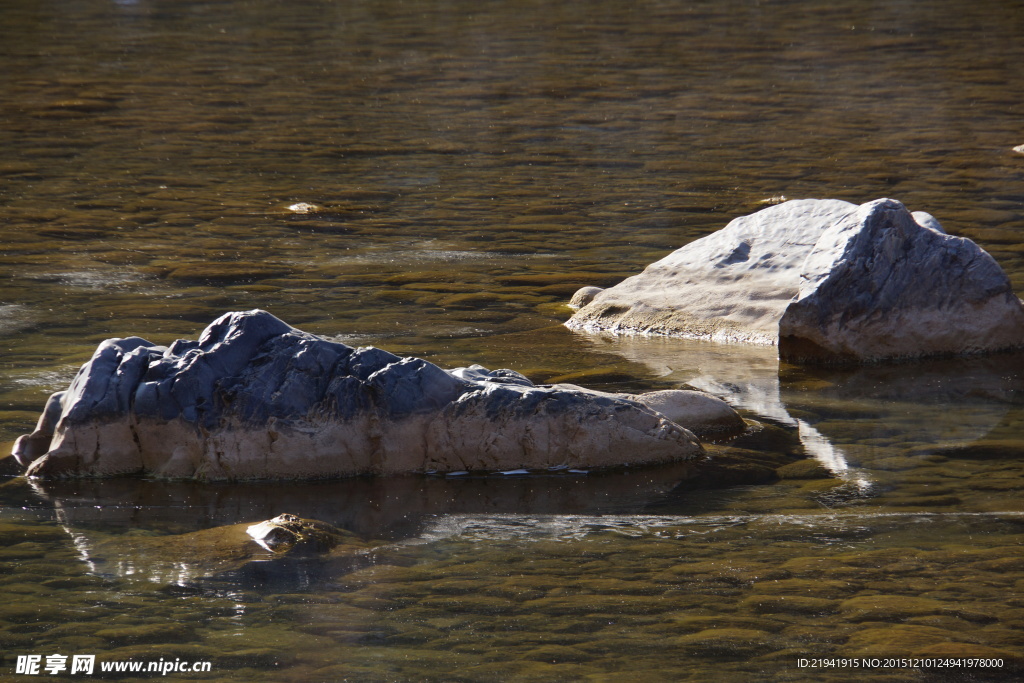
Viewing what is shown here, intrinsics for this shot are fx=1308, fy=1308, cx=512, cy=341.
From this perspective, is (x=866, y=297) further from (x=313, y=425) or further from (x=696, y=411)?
(x=313, y=425)

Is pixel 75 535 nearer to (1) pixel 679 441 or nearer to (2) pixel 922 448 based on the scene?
(1) pixel 679 441

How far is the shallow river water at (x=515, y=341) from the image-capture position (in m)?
2.99

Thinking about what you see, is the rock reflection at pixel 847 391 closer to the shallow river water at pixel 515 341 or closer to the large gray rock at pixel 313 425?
the shallow river water at pixel 515 341

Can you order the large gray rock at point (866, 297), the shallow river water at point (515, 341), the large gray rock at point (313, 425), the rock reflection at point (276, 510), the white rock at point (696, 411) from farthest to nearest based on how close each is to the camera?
the large gray rock at point (866, 297), the white rock at point (696, 411), the large gray rock at point (313, 425), the rock reflection at point (276, 510), the shallow river water at point (515, 341)

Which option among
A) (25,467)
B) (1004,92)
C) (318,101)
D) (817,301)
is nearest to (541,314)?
(817,301)

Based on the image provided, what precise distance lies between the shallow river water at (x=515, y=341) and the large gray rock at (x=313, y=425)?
3.8 inches

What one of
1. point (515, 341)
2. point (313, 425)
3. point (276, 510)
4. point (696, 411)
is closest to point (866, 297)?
point (696, 411)

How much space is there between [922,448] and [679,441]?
0.80 metres

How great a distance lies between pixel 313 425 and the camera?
4.04 m

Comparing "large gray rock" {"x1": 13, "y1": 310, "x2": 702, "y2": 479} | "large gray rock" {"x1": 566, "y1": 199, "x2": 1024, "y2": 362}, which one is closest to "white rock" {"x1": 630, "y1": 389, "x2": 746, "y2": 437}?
"large gray rock" {"x1": 13, "y1": 310, "x2": 702, "y2": 479}

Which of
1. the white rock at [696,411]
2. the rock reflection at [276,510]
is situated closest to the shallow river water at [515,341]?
the rock reflection at [276,510]

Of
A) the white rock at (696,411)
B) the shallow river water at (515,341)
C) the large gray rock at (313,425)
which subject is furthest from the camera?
the white rock at (696,411)

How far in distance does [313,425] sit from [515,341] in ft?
5.72

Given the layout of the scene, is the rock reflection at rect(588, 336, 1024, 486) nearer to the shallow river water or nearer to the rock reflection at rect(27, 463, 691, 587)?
the shallow river water
